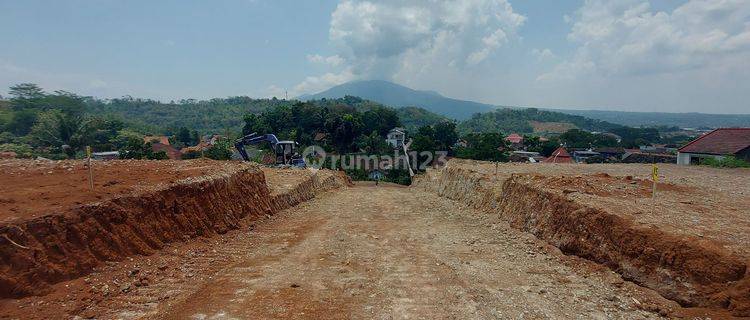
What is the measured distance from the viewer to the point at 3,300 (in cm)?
566

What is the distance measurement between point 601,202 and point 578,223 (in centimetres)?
91

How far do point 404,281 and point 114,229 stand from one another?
5.63 metres

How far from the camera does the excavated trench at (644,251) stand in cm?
600

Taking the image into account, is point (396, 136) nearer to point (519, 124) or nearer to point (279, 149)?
Result: point (279, 149)

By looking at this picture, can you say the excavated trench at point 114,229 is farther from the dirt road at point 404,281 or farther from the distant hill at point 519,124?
the distant hill at point 519,124

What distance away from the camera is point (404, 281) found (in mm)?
7840

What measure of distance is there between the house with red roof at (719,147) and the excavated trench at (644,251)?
90.1 ft

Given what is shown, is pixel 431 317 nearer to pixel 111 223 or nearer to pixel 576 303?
pixel 576 303

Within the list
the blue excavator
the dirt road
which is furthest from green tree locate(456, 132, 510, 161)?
the dirt road

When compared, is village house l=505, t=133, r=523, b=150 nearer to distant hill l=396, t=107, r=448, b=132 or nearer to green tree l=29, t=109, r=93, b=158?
distant hill l=396, t=107, r=448, b=132

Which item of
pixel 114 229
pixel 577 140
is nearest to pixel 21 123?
pixel 114 229

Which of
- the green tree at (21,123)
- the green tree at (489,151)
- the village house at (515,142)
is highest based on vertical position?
the green tree at (21,123)

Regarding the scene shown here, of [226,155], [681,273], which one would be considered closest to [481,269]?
[681,273]

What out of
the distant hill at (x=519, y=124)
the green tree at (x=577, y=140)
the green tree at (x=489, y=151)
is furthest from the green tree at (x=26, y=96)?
the distant hill at (x=519, y=124)
